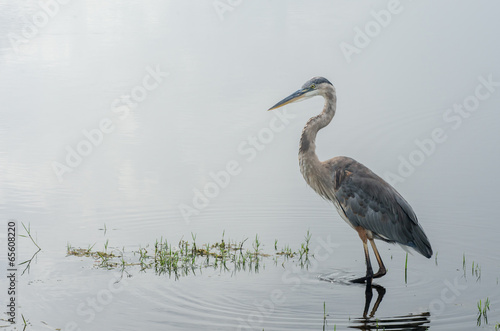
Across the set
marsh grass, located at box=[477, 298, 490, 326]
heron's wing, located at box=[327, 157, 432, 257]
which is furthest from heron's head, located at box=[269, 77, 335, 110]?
marsh grass, located at box=[477, 298, 490, 326]

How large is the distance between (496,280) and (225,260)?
2.89 metres

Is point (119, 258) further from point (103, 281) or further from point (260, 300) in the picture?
point (260, 300)

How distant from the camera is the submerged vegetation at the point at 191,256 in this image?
7598 millimetres

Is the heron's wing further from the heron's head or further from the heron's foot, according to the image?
the heron's head

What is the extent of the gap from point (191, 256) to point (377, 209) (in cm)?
212

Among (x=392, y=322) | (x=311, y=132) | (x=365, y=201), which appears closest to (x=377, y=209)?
(x=365, y=201)

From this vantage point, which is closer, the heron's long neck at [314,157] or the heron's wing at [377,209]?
the heron's wing at [377,209]

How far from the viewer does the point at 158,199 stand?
10.1 metres

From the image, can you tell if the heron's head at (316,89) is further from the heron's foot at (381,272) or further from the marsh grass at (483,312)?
the marsh grass at (483,312)

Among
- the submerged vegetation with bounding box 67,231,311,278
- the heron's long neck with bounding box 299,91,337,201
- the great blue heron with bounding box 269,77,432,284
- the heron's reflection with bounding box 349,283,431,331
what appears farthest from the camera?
the heron's long neck with bounding box 299,91,337,201

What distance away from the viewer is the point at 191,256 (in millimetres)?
7961

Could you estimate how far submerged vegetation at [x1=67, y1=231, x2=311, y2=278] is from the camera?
7598mm

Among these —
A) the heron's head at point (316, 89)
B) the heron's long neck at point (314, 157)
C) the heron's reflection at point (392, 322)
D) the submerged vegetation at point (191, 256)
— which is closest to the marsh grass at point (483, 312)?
the heron's reflection at point (392, 322)

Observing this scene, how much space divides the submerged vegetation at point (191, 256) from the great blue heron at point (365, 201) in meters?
0.74
